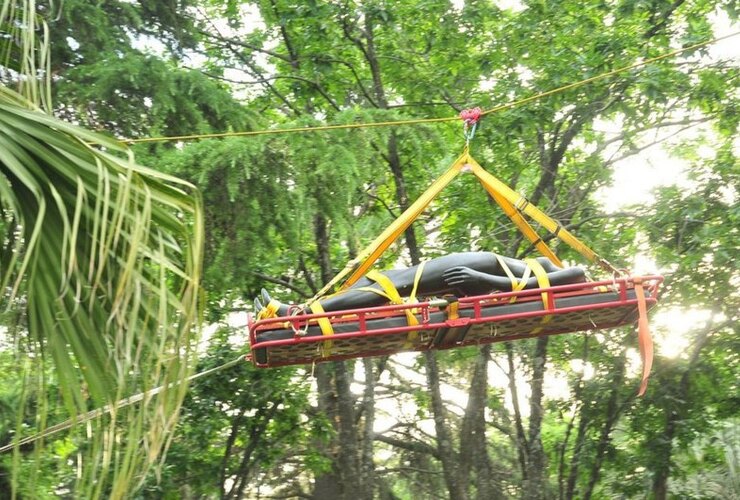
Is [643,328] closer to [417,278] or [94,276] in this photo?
[417,278]

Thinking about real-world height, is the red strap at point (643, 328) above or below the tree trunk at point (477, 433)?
below

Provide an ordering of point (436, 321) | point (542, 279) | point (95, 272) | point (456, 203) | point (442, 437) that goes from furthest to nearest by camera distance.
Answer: point (456, 203), point (442, 437), point (542, 279), point (436, 321), point (95, 272)

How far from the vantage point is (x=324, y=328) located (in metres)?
4.21

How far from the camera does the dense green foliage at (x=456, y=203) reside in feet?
22.7

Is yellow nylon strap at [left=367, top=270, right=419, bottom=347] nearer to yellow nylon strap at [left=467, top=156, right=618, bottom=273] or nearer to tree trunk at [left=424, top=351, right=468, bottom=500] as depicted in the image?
yellow nylon strap at [left=467, top=156, right=618, bottom=273]

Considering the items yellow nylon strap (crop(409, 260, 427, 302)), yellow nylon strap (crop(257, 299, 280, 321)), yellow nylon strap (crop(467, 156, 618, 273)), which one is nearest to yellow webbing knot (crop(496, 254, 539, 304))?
yellow nylon strap (crop(467, 156, 618, 273))


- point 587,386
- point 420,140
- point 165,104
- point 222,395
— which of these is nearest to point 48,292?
point 165,104

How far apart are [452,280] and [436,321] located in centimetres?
27

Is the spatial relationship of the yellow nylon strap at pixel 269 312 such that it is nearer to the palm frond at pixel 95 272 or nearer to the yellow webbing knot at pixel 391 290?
the yellow webbing knot at pixel 391 290

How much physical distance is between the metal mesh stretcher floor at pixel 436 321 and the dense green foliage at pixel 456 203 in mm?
1956

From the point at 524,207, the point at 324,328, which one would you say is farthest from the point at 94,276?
the point at 524,207

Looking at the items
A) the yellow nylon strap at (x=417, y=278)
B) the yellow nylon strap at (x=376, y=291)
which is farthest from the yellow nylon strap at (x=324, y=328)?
the yellow nylon strap at (x=417, y=278)

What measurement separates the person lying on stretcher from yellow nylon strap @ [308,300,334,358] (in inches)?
A: 5.6

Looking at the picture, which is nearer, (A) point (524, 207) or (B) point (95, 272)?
(B) point (95, 272)
